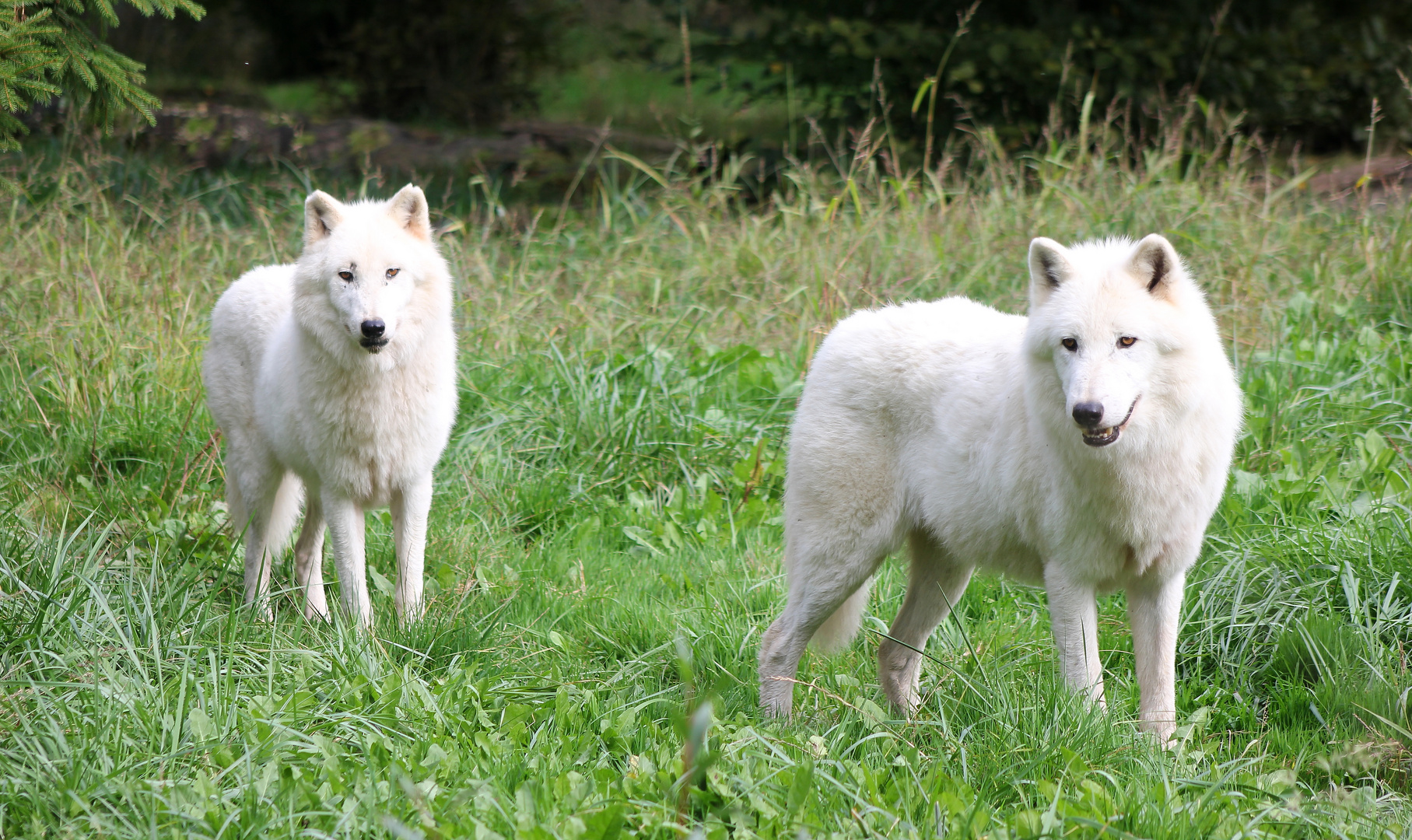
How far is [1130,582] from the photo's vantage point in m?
3.14

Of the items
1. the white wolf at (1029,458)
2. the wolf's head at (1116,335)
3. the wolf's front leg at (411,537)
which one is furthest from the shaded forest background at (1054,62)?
the wolf's head at (1116,335)

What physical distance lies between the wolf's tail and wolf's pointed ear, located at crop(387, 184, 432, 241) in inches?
84.6

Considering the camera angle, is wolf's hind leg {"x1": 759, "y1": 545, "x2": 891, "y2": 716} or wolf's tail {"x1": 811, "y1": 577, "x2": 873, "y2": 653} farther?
wolf's tail {"x1": 811, "y1": 577, "x2": 873, "y2": 653}

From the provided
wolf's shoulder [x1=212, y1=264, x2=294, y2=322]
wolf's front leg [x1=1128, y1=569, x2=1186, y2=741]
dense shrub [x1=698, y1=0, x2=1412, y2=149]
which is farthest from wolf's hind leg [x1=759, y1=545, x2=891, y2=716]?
dense shrub [x1=698, y1=0, x2=1412, y2=149]

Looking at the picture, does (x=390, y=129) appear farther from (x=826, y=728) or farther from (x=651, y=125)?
(x=826, y=728)

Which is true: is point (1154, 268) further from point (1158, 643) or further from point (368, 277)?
point (368, 277)

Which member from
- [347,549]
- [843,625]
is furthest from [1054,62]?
[347,549]

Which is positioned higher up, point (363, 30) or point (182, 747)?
point (363, 30)

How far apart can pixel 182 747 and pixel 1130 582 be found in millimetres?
2691

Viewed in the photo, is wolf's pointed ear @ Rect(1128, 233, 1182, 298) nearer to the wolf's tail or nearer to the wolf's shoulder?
the wolf's tail

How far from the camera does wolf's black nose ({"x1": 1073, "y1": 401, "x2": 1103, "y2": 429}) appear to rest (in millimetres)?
2688

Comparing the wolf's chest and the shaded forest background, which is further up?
the shaded forest background

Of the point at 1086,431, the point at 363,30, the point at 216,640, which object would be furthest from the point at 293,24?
the point at 1086,431

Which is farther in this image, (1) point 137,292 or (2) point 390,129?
(2) point 390,129
